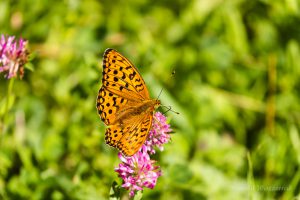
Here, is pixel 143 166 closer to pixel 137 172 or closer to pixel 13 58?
pixel 137 172

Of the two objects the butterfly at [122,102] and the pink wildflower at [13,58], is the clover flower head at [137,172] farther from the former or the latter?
the pink wildflower at [13,58]

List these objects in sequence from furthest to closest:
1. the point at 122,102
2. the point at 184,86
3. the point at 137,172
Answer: the point at 184,86 → the point at 122,102 → the point at 137,172

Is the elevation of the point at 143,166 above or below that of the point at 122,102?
below

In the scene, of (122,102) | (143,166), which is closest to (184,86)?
(122,102)

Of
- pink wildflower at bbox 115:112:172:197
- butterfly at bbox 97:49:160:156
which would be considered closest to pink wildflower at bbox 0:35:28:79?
butterfly at bbox 97:49:160:156

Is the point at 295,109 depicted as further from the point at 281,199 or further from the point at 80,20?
the point at 80,20

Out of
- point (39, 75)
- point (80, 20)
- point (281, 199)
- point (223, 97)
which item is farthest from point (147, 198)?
point (80, 20)

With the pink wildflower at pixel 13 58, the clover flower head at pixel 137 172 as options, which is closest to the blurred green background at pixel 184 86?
the pink wildflower at pixel 13 58
